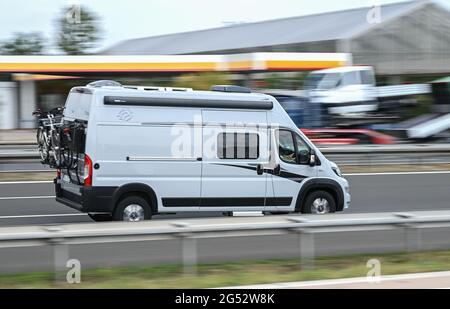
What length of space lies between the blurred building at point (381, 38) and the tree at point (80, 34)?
25.9m

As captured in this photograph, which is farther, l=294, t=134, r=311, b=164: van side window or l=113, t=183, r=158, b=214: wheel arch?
l=294, t=134, r=311, b=164: van side window

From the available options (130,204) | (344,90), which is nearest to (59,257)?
(130,204)

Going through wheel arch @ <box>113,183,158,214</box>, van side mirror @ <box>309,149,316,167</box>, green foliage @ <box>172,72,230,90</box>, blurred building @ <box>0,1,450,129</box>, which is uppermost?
blurred building @ <box>0,1,450,129</box>

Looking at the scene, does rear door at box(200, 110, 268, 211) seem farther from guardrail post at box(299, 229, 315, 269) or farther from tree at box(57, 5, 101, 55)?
tree at box(57, 5, 101, 55)

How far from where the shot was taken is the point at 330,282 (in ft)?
24.8

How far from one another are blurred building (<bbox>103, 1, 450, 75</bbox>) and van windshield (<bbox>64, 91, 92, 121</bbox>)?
121 feet

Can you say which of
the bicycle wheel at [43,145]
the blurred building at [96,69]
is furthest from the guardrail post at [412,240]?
the blurred building at [96,69]

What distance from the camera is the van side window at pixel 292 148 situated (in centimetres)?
1355

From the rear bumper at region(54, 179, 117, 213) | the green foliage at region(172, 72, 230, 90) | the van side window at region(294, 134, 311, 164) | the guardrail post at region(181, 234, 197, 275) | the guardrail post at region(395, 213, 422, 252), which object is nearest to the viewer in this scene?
the guardrail post at region(181, 234, 197, 275)

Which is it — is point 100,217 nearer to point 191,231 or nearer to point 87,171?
point 87,171

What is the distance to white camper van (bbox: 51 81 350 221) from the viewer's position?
1240 centimetres

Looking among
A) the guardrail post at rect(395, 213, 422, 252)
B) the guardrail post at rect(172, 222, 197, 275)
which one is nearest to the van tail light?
the guardrail post at rect(172, 222, 197, 275)

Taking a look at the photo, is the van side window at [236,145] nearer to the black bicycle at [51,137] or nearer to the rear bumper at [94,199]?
Result: the rear bumper at [94,199]
